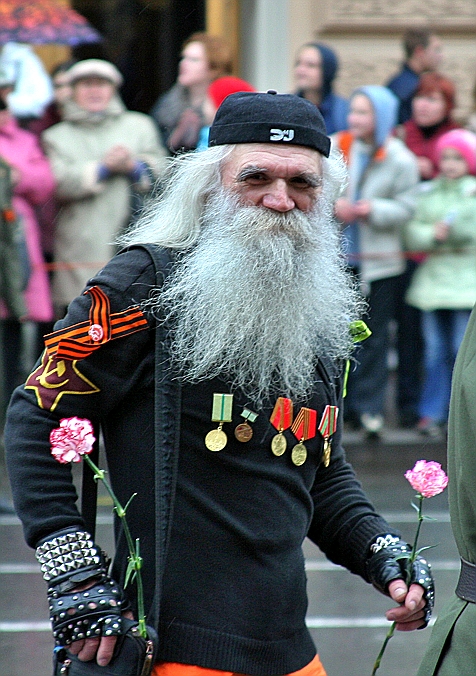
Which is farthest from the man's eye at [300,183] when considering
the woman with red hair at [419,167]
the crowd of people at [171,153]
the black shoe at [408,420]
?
the black shoe at [408,420]

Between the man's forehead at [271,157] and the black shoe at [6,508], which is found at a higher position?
Result: the man's forehead at [271,157]

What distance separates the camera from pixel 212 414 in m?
2.67

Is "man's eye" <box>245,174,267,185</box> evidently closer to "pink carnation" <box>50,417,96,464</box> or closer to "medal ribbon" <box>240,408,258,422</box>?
"medal ribbon" <box>240,408,258,422</box>

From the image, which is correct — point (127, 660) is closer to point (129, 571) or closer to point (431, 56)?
point (129, 571)

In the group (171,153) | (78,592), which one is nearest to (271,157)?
(78,592)

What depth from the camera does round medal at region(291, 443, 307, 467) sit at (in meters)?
2.75

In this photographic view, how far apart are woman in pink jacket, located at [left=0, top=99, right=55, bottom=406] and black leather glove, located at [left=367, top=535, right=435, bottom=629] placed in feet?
16.9

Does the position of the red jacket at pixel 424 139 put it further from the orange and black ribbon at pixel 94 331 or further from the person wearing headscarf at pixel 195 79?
the orange and black ribbon at pixel 94 331

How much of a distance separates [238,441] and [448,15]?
901 centimetres

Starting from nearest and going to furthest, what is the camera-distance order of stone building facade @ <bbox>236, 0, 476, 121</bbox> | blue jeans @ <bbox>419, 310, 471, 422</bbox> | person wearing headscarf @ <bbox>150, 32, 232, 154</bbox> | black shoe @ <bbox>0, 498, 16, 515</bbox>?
black shoe @ <bbox>0, 498, 16, 515</bbox>, person wearing headscarf @ <bbox>150, 32, 232, 154</bbox>, blue jeans @ <bbox>419, 310, 471, 422</bbox>, stone building facade @ <bbox>236, 0, 476, 121</bbox>

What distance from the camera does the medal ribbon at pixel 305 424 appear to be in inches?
109

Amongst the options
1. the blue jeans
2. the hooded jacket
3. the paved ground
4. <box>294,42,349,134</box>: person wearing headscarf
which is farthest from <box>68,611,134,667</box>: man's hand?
<box>294,42,349,134</box>: person wearing headscarf

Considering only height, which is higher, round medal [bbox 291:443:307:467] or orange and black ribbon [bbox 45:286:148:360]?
orange and black ribbon [bbox 45:286:148:360]

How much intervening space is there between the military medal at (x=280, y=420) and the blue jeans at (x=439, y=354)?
18.8 feet
